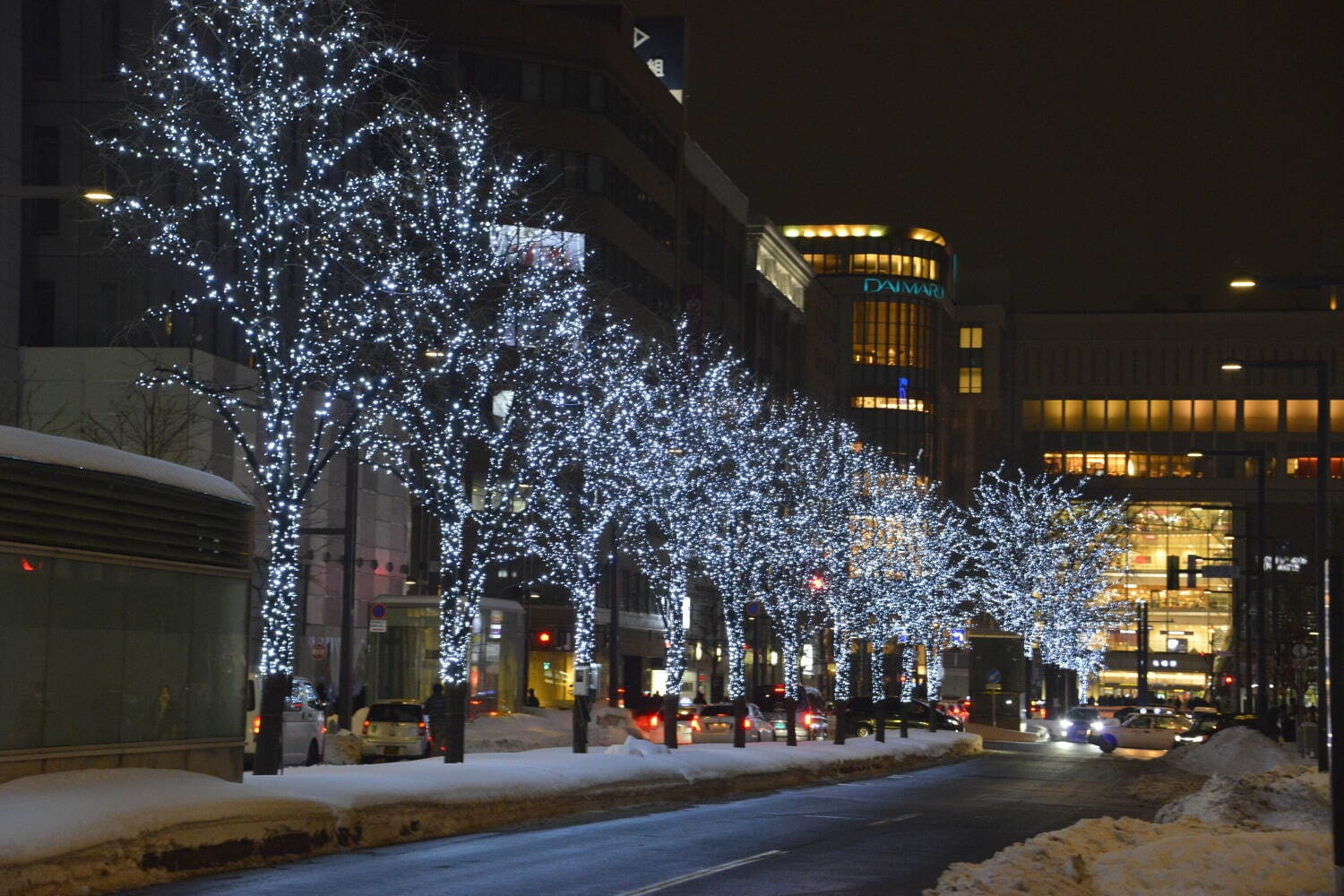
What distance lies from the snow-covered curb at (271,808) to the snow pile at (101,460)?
111 inches

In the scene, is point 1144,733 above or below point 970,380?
below

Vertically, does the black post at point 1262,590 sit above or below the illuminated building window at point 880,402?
below

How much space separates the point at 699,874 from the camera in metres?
16.4

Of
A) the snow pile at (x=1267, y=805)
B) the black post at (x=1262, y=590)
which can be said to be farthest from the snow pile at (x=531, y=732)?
the snow pile at (x=1267, y=805)

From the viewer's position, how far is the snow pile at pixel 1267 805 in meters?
21.6

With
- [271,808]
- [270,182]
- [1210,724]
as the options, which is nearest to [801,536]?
[1210,724]

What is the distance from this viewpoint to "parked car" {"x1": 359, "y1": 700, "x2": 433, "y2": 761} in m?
38.8

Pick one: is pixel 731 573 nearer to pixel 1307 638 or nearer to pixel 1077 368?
pixel 1307 638

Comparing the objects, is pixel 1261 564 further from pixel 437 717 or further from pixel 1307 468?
pixel 1307 468

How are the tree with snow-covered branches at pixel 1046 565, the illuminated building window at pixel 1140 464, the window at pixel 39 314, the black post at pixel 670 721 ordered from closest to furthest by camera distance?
1. the black post at pixel 670 721
2. the window at pixel 39 314
3. the tree with snow-covered branches at pixel 1046 565
4. the illuminated building window at pixel 1140 464

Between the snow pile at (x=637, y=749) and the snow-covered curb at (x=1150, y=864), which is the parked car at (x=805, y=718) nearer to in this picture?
the snow pile at (x=637, y=749)

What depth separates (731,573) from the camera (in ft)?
196

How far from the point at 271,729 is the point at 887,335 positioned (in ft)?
447

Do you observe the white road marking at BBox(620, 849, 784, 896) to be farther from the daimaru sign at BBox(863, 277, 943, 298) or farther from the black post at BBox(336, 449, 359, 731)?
the daimaru sign at BBox(863, 277, 943, 298)
